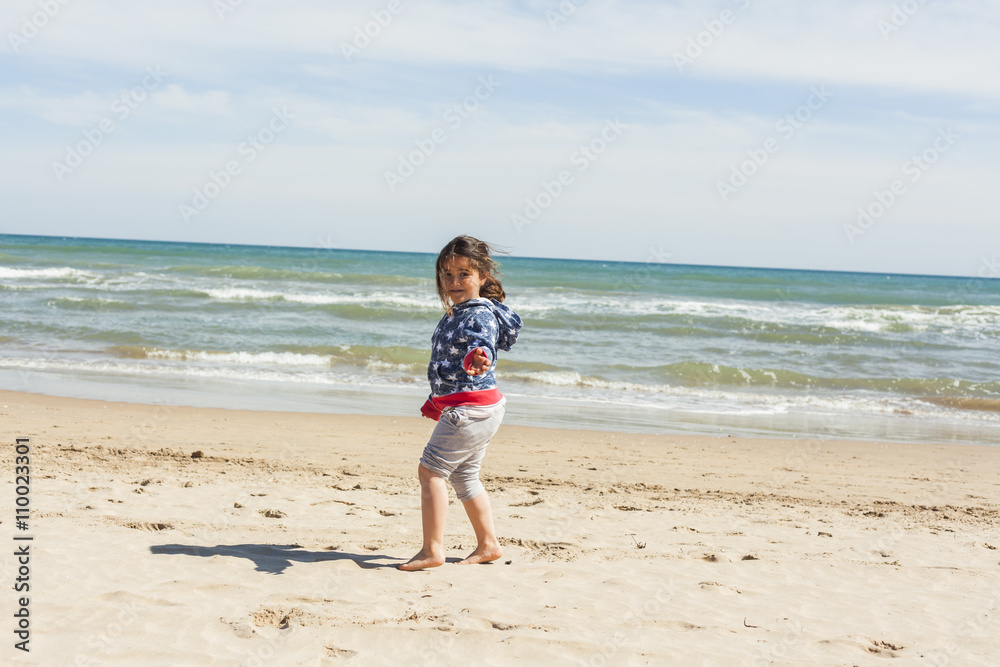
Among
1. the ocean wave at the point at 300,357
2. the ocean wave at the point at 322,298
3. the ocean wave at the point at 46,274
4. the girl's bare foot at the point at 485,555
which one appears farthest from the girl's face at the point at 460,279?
the ocean wave at the point at 46,274

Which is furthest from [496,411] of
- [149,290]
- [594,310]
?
[149,290]

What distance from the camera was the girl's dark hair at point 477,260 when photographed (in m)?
3.68

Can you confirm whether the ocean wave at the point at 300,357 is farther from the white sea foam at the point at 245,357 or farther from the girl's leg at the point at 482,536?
the girl's leg at the point at 482,536

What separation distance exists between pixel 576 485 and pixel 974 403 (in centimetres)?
860

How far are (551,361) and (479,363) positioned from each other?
32.0 feet

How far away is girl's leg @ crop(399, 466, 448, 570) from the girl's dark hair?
31.9 inches

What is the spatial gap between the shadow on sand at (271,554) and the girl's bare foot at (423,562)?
0.10 metres

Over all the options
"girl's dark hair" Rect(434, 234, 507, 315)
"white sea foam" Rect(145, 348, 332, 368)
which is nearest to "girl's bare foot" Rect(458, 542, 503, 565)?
"girl's dark hair" Rect(434, 234, 507, 315)

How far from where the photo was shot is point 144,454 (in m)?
6.12

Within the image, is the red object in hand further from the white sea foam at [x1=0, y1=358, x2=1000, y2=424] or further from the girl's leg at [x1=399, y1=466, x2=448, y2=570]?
the white sea foam at [x1=0, y1=358, x2=1000, y2=424]

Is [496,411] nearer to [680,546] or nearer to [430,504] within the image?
[430,504]

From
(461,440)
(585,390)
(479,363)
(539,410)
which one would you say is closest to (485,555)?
(461,440)

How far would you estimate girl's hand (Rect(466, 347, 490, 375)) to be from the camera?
3.49m

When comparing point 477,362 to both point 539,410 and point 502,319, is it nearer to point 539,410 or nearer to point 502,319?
point 502,319
